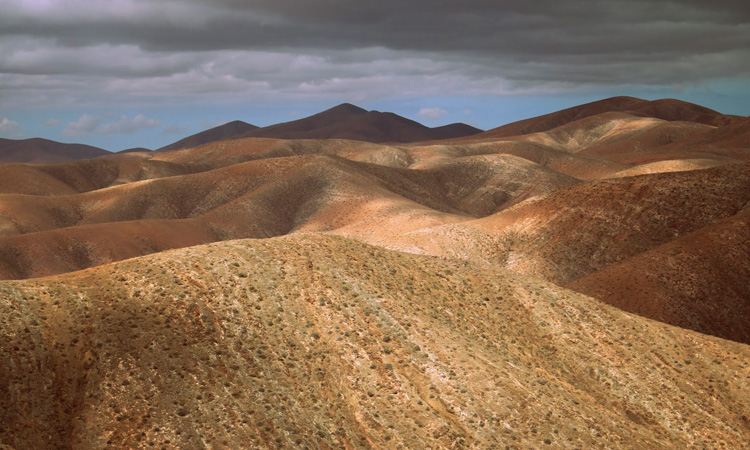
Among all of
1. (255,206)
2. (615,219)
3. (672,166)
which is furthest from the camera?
(672,166)

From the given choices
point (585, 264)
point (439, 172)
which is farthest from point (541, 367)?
point (439, 172)

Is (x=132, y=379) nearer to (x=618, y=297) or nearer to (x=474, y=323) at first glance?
(x=474, y=323)

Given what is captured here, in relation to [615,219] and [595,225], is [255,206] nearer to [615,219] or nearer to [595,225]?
[595,225]

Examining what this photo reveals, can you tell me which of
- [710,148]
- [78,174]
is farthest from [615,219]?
[78,174]

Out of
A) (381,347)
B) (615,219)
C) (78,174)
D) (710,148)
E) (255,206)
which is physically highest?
(78,174)

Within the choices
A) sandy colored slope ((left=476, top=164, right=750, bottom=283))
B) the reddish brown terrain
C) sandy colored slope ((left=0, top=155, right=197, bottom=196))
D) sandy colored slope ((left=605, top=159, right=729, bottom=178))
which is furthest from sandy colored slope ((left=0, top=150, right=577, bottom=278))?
the reddish brown terrain

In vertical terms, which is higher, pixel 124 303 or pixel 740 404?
pixel 124 303
